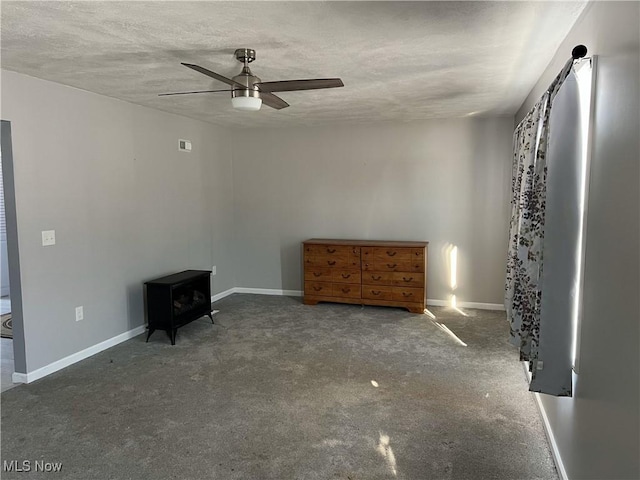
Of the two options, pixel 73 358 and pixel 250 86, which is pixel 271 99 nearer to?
pixel 250 86

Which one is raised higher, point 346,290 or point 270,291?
point 346,290

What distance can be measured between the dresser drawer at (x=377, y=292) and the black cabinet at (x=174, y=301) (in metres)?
1.84

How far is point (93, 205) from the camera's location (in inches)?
148

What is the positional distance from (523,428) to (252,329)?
2.69m

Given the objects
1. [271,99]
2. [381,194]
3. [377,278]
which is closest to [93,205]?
[271,99]

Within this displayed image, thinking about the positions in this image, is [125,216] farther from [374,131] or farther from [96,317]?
[374,131]

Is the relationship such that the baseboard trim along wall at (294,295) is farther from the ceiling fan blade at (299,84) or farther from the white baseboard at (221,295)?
the ceiling fan blade at (299,84)

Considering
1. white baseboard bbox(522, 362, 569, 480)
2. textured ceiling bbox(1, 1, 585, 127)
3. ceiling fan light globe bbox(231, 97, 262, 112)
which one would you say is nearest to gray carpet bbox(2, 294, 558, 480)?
white baseboard bbox(522, 362, 569, 480)

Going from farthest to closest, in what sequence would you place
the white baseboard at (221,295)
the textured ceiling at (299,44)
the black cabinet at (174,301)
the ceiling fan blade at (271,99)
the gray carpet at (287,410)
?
the white baseboard at (221,295) < the black cabinet at (174,301) < the ceiling fan blade at (271,99) < the gray carpet at (287,410) < the textured ceiling at (299,44)

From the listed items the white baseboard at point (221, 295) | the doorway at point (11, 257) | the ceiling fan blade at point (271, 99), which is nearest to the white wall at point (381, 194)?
the white baseboard at point (221, 295)

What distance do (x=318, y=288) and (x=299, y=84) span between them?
3.13 meters

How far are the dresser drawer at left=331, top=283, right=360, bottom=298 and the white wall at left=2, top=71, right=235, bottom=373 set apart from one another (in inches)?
67.5

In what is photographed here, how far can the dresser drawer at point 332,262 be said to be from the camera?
5.13m

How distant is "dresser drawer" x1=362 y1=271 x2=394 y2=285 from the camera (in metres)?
5.02
